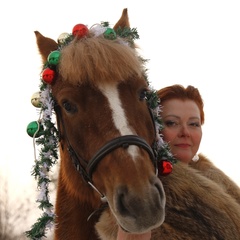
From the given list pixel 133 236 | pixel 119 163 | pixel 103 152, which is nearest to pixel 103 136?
pixel 103 152

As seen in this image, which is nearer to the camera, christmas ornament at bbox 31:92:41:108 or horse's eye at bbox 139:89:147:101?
horse's eye at bbox 139:89:147:101

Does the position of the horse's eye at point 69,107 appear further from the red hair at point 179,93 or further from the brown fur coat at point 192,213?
the red hair at point 179,93

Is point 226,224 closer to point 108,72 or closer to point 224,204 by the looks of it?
point 224,204

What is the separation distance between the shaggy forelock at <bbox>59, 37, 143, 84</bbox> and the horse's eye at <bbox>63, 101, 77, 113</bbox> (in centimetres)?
20

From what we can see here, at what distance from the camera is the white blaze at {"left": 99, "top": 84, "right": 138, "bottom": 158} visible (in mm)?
3118

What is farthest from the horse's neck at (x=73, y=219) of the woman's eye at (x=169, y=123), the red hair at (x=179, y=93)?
the red hair at (x=179, y=93)

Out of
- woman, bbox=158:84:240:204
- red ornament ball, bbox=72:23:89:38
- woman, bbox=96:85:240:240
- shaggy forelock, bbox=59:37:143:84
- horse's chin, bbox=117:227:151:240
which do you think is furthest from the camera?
woman, bbox=158:84:240:204

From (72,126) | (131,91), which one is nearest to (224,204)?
(131,91)

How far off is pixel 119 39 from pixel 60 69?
0.65 m

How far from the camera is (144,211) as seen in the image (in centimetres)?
280

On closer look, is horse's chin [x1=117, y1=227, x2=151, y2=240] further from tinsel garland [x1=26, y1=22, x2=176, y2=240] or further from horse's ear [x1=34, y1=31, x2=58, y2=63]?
horse's ear [x1=34, y1=31, x2=58, y2=63]

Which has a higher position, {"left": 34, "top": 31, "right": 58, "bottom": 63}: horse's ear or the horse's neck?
{"left": 34, "top": 31, "right": 58, "bottom": 63}: horse's ear

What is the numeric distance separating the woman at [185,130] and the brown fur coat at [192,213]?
0.74m

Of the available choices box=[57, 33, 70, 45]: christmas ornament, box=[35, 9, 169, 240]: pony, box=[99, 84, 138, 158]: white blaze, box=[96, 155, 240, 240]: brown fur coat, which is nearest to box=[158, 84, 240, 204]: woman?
box=[96, 155, 240, 240]: brown fur coat
